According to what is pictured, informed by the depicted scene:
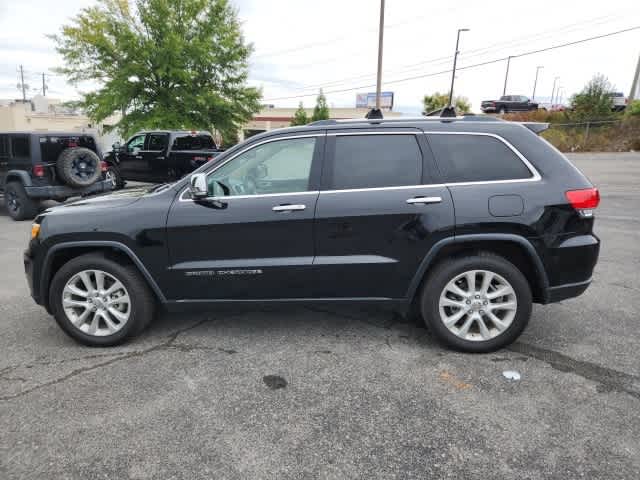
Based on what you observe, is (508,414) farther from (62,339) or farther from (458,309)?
(62,339)

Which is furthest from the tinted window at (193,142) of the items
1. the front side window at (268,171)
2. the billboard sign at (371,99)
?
the billboard sign at (371,99)

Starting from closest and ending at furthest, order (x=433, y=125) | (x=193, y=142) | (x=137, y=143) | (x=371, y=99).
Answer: (x=433, y=125)
(x=193, y=142)
(x=137, y=143)
(x=371, y=99)

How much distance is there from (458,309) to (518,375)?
62 centimetres

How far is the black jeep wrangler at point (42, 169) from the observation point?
9234 mm

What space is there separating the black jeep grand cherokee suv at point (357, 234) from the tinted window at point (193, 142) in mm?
9593

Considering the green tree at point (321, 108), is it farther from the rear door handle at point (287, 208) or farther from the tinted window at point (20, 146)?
the rear door handle at point (287, 208)

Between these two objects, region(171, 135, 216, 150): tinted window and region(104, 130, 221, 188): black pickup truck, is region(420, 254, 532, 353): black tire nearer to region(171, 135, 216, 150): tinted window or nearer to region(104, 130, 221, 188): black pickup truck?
region(104, 130, 221, 188): black pickup truck

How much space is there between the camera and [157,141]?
1284cm

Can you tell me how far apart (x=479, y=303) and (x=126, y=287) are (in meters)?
2.77

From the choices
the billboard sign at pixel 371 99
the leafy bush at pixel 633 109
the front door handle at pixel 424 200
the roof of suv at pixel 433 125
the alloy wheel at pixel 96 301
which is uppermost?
the billboard sign at pixel 371 99

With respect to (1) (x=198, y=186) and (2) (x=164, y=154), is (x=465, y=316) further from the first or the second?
(2) (x=164, y=154)

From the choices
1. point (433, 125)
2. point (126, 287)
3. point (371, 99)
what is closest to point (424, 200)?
point (433, 125)

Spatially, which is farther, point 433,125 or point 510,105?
point 510,105

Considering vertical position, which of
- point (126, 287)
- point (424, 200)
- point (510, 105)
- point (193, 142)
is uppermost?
point (510, 105)
